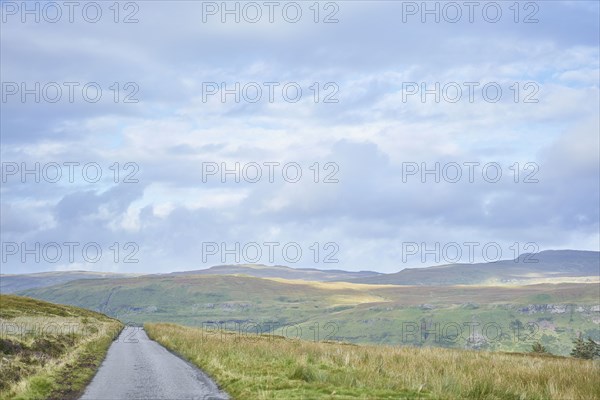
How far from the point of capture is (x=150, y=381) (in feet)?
80.6

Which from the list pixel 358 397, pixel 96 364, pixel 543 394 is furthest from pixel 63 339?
pixel 543 394

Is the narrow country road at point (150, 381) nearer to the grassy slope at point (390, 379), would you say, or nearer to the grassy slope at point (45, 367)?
the grassy slope at point (45, 367)

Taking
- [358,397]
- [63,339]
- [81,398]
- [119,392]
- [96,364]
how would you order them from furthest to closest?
Result: [63,339] < [96,364] < [119,392] < [81,398] < [358,397]

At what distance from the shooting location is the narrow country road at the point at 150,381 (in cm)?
2089

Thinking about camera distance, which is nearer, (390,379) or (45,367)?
(390,379)

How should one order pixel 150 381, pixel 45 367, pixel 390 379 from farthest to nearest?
1. pixel 45 367
2. pixel 150 381
3. pixel 390 379

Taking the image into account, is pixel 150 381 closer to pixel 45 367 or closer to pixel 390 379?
pixel 45 367

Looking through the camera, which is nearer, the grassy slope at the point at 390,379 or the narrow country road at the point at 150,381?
the grassy slope at the point at 390,379

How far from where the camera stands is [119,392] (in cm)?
2164

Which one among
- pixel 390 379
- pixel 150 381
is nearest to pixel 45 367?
pixel 150 381

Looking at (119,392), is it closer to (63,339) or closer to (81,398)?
(81,398)

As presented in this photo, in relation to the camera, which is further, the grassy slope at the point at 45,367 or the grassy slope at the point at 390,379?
the grassy slope at the point at 45,367

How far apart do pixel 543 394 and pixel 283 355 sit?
15.5m

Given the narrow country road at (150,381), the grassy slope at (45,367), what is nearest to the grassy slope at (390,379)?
the narrow country road at (150,381)
